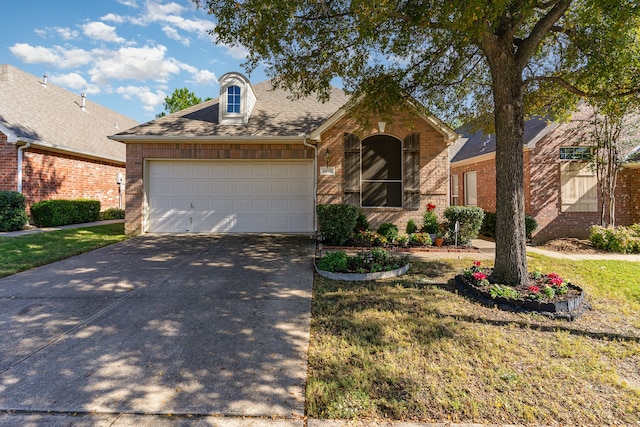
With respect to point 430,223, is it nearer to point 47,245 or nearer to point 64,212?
point 47,245

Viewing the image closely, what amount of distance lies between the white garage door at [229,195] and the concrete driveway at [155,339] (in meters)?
4.34

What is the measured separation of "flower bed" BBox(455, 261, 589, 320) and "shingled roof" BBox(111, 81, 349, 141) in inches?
281

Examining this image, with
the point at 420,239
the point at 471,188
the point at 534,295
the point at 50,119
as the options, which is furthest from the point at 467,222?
the point at 50,119

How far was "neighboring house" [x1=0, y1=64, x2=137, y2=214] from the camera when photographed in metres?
11.2

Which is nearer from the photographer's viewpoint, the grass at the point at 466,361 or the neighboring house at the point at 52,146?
the grass at the point at 466,361

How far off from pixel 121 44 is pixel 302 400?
46.2ft

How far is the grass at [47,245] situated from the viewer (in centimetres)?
654

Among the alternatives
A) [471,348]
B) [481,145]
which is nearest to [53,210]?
[471,348]

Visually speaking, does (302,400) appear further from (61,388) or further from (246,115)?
(246,115)

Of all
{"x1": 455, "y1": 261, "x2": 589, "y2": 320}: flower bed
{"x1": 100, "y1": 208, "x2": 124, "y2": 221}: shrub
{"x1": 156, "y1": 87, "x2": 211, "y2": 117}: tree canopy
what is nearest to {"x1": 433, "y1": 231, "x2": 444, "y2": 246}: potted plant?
{"x1": 455, "y1": 261, "x2": 589, "y2": 320}: flower bed

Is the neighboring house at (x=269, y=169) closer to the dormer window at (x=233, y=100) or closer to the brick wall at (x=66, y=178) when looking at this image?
the dormer window at (x=233, y=100)

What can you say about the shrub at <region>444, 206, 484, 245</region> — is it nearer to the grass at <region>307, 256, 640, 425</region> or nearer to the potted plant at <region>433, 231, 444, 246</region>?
the potted plant at <region>433, 231, 444, 246</region>

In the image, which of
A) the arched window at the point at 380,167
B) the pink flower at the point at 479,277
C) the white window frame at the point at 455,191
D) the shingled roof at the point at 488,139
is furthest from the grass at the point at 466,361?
the white window frame at the point at 455,191

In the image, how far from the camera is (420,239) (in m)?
8.91
